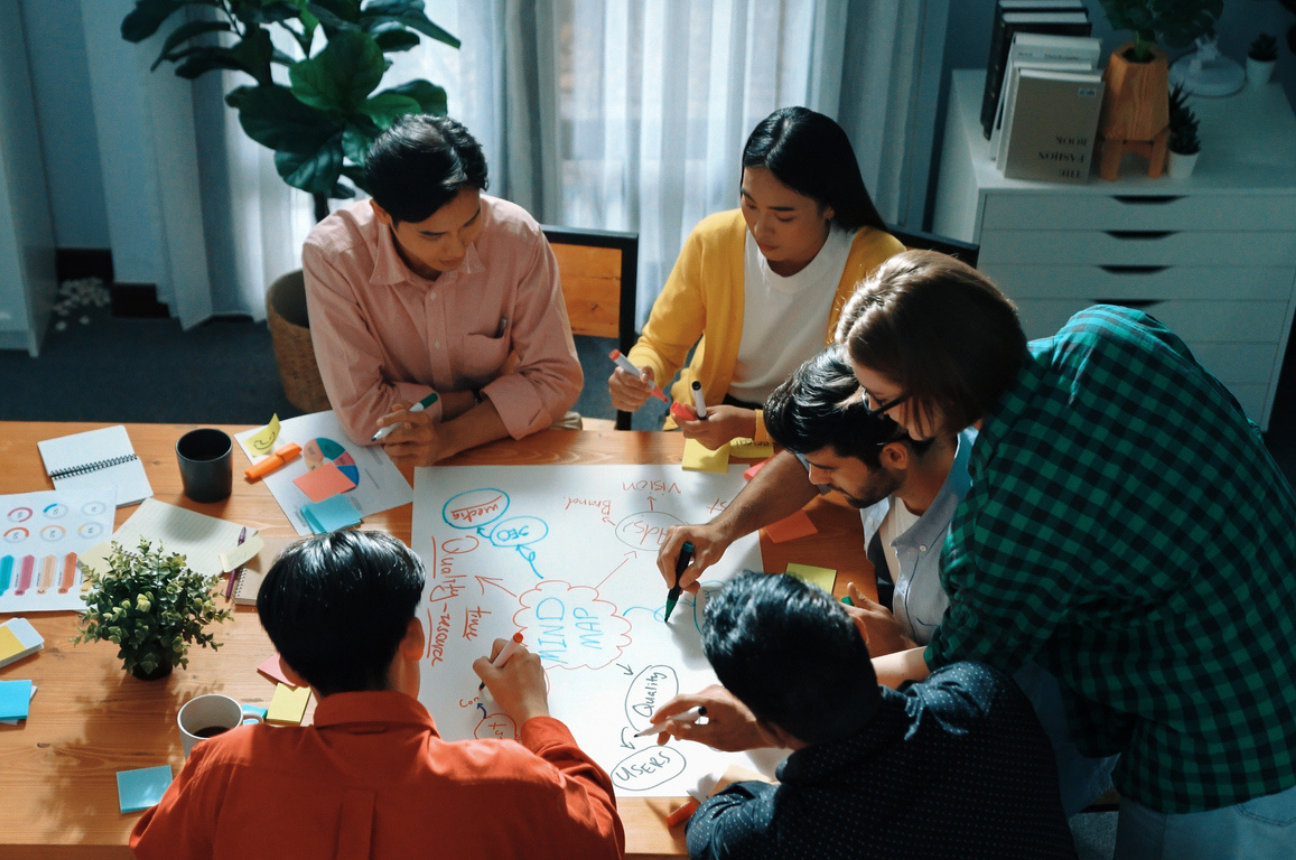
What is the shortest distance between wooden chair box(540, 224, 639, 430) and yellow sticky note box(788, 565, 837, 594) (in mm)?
657

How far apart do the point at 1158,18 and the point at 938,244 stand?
3.58 ft

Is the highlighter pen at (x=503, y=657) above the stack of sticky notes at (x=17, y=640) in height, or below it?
above

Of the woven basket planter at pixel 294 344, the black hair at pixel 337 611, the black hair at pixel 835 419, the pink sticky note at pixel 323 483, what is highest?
the black hair at pixel 835 419

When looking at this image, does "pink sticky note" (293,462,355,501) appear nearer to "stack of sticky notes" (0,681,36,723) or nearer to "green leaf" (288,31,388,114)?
"stack of sticky notes" (0,681,36,723)

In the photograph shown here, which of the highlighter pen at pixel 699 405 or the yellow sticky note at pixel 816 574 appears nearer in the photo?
the yellow sticky note at pixel 816 574

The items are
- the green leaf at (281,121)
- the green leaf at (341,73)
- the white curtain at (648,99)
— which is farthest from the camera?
the white curtain at (648,99)

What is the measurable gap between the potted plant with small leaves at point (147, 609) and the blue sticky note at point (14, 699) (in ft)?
0.27

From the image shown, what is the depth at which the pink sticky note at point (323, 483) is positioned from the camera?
174cm

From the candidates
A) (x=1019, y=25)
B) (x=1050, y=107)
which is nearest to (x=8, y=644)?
(x=1050, y=107)

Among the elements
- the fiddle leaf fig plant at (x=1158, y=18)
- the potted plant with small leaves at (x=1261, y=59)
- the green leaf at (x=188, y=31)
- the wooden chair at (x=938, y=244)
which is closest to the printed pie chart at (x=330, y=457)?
the wooden chair at (x=938, y=244)

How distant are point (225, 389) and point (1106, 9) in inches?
101

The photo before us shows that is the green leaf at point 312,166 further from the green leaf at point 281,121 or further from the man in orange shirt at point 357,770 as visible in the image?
the man in orange shirt at point 357,770

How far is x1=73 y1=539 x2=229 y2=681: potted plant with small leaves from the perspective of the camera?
54.2 inches

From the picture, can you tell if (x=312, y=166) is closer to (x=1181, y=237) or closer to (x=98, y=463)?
(x=98, y=463)
